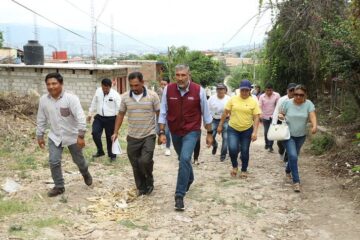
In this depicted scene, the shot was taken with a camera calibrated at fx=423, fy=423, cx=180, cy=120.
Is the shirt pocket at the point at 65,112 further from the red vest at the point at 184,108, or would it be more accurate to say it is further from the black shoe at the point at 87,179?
the red vest at the point at 184,108

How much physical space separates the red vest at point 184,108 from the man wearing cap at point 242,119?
1471mm

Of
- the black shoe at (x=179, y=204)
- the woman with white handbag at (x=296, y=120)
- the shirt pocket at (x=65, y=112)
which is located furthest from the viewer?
the woman with white handbag at (x=296, y=120)

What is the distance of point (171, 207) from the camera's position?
546cm

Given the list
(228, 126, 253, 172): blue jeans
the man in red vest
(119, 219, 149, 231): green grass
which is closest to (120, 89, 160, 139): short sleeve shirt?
the man in red vest

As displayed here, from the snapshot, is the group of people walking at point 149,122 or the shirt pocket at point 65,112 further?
the shirt pocket at point 65,112

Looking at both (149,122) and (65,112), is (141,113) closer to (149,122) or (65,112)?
(149,122)

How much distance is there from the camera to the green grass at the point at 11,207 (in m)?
5.02

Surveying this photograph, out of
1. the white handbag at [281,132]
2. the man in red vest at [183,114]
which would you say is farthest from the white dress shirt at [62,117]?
the white handbag at [281,132]

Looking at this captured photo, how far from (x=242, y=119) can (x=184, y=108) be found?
1.68 m

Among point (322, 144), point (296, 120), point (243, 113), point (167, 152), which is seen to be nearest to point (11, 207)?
point (243, 113)

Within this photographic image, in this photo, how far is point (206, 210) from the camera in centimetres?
540

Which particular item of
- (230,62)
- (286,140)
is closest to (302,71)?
(286,140)

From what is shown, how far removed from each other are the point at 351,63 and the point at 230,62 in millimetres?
119917

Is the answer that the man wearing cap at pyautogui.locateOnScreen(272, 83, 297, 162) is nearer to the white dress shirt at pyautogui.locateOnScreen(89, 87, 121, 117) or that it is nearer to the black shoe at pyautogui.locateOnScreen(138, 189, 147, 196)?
the black shoe at pyautogui.locateOnScreen(138, 189, 147, 196)
